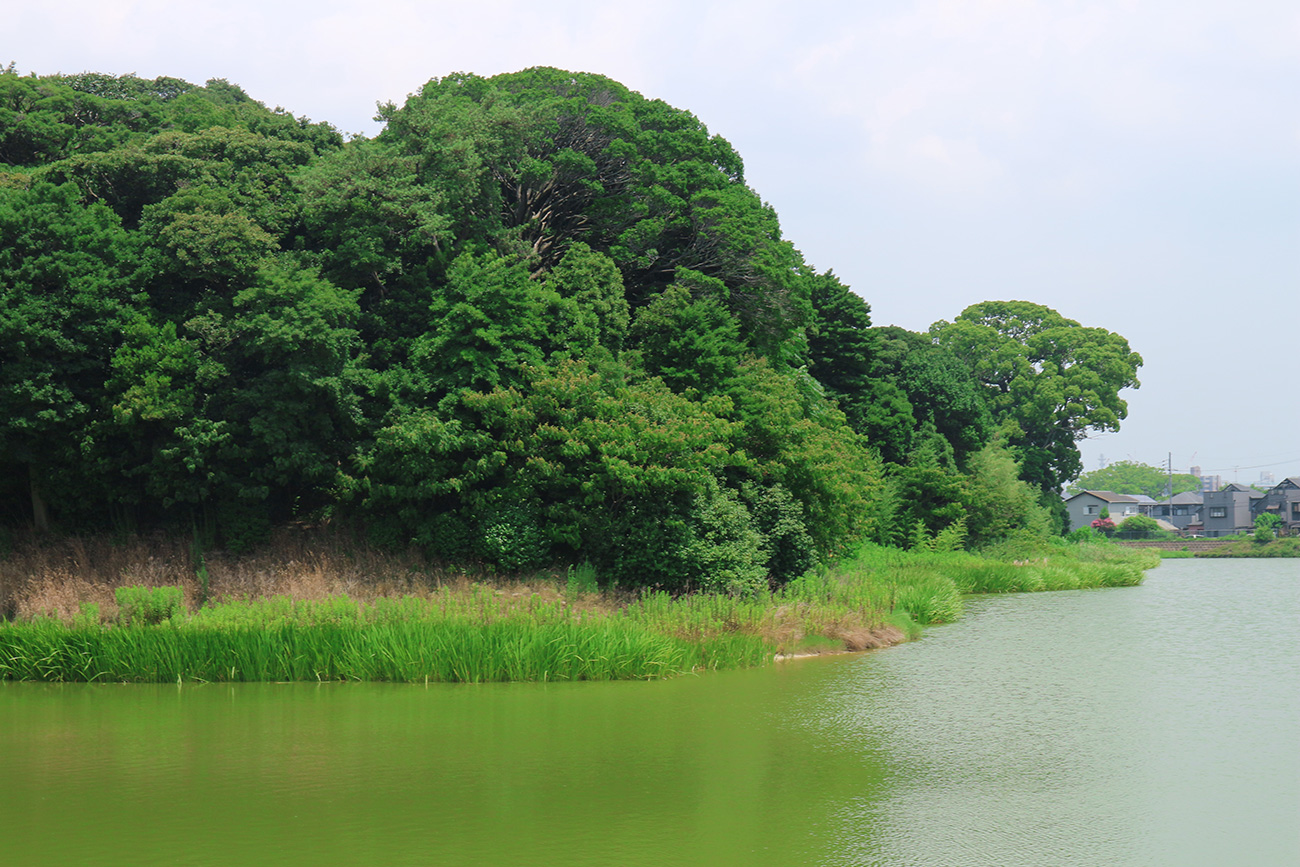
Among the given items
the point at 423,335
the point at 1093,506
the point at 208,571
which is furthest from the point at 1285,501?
the point at 208,571

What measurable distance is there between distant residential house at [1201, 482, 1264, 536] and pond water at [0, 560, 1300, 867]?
87198 mm

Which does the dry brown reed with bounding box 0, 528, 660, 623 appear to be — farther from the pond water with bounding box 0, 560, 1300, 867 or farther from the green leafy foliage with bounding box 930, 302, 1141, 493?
the green leafy foliage with bounding box 930, 302, 1141, 493

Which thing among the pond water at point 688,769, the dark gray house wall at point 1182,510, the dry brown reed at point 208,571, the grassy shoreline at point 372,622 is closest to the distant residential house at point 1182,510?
the dark gray house wall at point 1182,510

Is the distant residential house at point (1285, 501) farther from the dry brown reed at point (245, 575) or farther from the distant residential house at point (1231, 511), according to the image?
the dry brown reed at point (245, 575)

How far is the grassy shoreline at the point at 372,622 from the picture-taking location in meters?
Answer: 15.8

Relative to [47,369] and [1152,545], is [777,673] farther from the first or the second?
[1152,545]

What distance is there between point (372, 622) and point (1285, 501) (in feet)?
299

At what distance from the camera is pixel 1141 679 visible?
53.3 feet

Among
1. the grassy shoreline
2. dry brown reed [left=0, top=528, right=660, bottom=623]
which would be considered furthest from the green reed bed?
Answer: dry brown reed [left=0, top=528, right=660, bottom=623]

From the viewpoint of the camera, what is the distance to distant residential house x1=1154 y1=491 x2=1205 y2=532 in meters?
101

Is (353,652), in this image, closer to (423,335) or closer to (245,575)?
(245,575)

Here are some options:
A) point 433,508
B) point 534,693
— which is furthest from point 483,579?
point 534,693

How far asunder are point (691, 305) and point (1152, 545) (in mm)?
56455

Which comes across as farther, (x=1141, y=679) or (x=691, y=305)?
(x=691, y=305)
